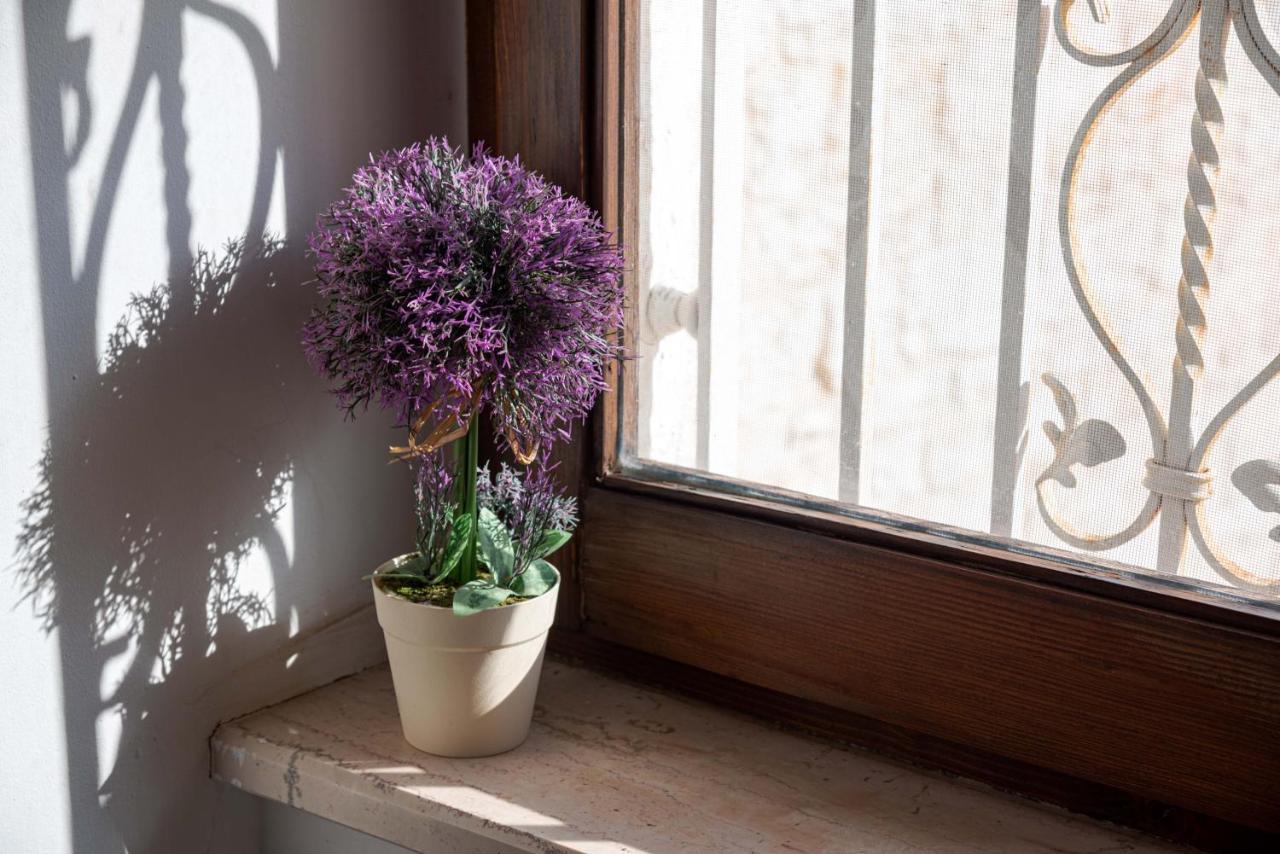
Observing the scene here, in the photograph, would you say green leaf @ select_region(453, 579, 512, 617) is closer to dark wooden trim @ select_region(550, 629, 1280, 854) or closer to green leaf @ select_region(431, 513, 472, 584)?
green leaf @ select_region(431, 513, 472, 584)

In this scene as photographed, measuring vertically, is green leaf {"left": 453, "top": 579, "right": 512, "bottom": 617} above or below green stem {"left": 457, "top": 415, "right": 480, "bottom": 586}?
below

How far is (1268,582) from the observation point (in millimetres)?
732

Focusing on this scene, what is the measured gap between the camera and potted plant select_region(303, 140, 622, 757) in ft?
2.49

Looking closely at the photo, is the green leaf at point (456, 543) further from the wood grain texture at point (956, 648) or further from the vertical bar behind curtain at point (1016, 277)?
the vertical bar behind curtain at point (1016, 277)

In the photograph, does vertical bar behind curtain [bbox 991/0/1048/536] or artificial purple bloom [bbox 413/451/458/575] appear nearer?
vertical bar behind curtain [bbox 991/0/1048/536]

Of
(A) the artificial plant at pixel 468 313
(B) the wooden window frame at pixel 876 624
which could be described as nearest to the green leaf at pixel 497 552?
(A) the artificial plant at pixel 468 313

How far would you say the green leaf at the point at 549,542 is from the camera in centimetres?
87

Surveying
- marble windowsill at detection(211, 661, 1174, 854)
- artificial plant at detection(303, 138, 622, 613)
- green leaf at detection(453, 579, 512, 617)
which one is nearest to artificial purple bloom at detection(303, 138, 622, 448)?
artificial plant at detection(303, 138, 622, 613)

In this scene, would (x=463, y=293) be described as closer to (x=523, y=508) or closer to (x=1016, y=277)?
(x=523, y=508)

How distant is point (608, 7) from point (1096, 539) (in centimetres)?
51

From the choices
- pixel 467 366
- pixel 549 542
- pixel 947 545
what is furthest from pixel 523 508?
pixel 947 545

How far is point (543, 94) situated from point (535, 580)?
371 mm

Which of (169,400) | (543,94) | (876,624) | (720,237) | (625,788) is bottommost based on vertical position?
(625,788)

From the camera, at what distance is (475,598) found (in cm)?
82
